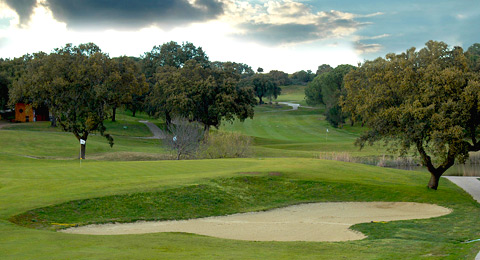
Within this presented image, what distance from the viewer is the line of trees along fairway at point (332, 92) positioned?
83.1 m

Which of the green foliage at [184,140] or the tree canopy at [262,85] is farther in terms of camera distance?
the tree canopy at [262,85]

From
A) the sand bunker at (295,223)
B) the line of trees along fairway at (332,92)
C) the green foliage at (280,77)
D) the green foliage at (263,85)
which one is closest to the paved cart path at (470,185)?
the sand bunker at (295,223)

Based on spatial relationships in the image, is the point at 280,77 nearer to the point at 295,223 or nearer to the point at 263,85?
the point at 263,85

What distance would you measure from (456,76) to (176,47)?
75.6 metres

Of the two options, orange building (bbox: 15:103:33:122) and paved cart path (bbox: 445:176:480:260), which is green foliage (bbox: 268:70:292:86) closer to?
orange building (bbox: 15:103:33:122)

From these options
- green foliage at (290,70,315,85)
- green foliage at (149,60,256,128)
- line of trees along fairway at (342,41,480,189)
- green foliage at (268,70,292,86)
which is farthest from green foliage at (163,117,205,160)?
green foliage at (290,70,315,85)

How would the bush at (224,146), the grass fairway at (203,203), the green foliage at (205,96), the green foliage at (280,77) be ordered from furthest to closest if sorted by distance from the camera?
the green foliage at (280,77) < the green foliage at (205,96) < the bush at (224,146) < the grass fairway at (203,203)

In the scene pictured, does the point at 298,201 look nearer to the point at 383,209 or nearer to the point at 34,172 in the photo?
the point at 383,209

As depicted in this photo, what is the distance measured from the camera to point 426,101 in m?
22.0

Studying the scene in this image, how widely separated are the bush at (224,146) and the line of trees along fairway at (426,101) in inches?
695

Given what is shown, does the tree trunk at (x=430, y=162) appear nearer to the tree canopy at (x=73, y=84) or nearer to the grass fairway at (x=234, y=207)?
the grass fairway at (x=234, y=207)

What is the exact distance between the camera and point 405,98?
23.1 m

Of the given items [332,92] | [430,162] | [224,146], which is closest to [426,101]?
[430,162]

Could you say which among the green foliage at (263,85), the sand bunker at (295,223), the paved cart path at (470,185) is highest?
the green foliage at (263,85)
